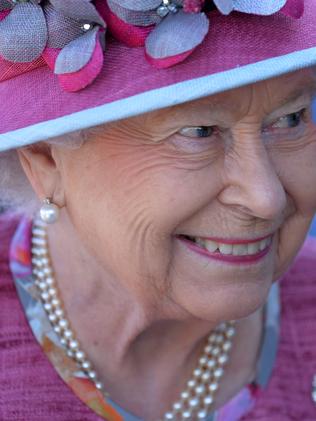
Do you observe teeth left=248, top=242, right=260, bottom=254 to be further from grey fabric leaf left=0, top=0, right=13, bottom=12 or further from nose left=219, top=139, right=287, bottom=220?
grey fabric leaf left=0, top=0, right=13, bottom=12

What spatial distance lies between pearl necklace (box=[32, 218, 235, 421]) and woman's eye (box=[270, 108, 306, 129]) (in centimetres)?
65

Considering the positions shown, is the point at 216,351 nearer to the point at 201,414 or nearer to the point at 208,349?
the point at 208,349

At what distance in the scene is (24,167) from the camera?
6.09ft

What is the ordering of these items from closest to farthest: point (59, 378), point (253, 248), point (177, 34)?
point (177, 34) → point (253, 248) → point (59, 378)

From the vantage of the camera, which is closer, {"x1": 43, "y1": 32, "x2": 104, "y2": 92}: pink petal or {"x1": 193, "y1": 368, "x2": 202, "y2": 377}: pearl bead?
{"x1": 43, "y1": 32, "x2": 104, "y2": 92}: pink petal

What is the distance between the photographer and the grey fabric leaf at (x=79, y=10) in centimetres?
150

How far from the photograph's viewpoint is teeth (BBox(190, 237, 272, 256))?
5.82 feet

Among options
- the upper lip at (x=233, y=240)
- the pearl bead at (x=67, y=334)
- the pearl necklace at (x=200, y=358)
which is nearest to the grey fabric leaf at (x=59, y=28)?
the upper lip at (x=233, y=240)

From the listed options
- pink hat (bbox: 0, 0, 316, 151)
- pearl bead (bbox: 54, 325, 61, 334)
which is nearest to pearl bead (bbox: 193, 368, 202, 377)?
pearl bead (bbox: 54, 325, 61, 334)

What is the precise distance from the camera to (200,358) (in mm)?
2164

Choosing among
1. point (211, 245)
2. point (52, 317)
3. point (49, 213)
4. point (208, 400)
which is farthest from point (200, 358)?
point (49, 213)

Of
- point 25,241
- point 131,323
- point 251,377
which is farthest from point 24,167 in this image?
point 251,377

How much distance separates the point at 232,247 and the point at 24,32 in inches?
23.7

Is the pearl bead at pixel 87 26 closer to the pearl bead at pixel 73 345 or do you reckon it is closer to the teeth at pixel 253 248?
the teeth at pixel 253 248
